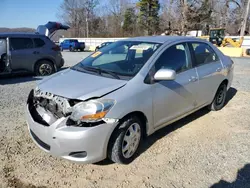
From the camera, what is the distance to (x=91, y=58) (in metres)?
3.96

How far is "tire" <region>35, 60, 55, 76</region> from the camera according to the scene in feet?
28.7

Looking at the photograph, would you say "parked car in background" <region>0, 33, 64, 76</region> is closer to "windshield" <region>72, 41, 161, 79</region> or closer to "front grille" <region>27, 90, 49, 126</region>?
"windshield" <region>72, 41, 161, 79</region>

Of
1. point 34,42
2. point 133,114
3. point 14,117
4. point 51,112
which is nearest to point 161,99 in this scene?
point 133,114

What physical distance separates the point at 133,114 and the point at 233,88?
203 inches

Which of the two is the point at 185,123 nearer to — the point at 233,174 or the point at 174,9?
the point at 233,174

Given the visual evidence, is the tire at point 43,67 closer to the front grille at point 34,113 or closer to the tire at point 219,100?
the front grille at point 34,113

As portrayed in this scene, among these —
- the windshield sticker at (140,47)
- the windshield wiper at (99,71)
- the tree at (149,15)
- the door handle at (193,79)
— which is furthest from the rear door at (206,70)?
the tree at (149,15)

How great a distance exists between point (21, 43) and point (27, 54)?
1.46 feet

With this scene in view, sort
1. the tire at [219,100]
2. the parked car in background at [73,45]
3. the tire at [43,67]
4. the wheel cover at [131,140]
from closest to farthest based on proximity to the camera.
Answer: the wheel cover at [131,140] < the tire at [219,100] < the tire at [43,67] < the parked car in background at [73,45]

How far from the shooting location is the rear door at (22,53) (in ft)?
26.5

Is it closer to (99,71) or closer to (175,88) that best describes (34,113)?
(99,71)

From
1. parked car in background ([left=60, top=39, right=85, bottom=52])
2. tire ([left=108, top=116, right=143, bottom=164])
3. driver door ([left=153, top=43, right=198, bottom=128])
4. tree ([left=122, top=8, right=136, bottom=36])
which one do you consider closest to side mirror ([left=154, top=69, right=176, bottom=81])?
driver door ([left=153, top=43, right=198, bottom=128])

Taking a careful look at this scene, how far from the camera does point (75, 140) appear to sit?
2.54 meters

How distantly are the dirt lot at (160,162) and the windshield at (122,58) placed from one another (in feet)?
3.96
